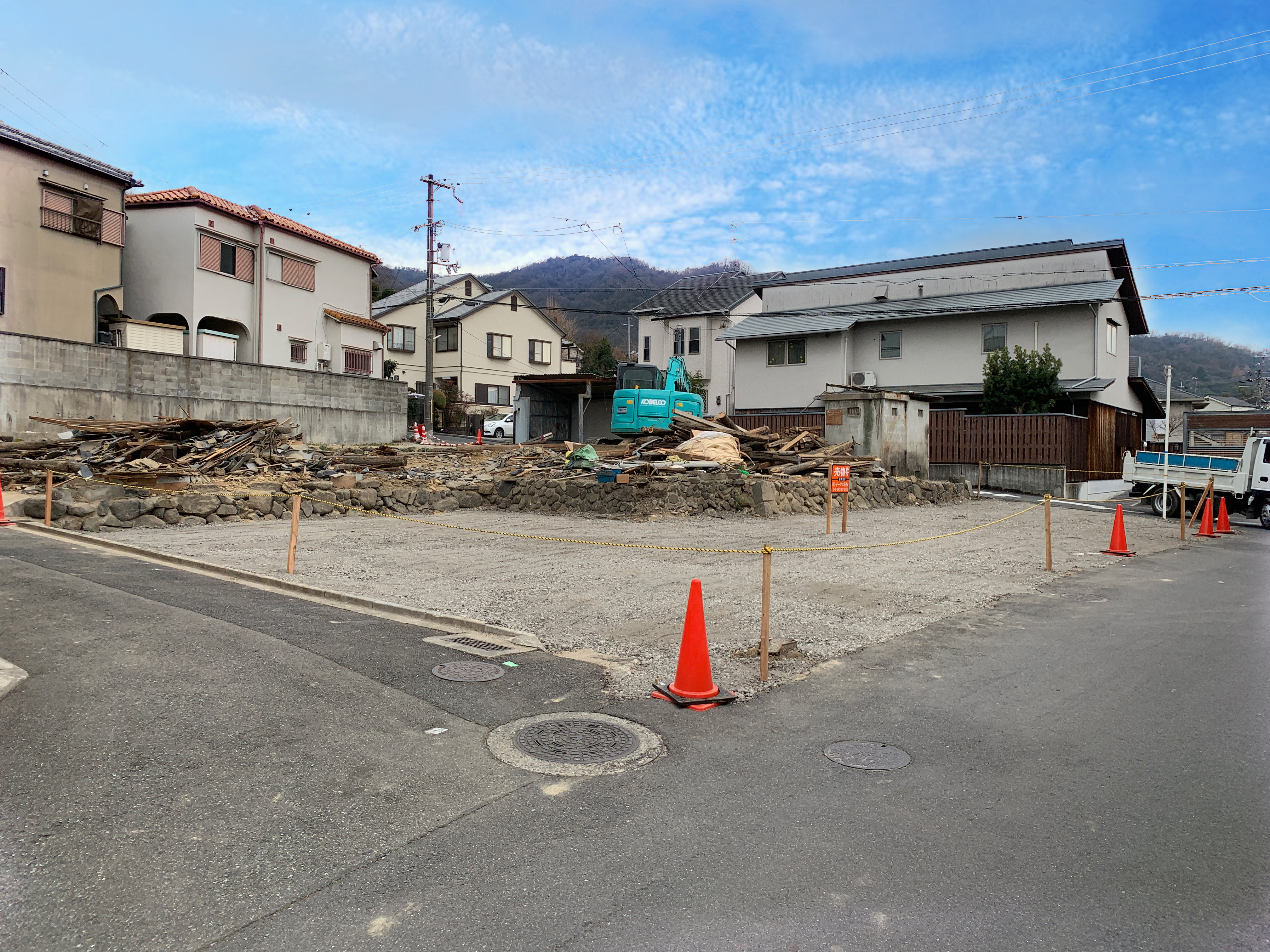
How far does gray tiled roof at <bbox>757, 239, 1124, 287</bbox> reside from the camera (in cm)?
3166

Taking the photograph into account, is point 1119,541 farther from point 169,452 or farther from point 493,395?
point 493,395

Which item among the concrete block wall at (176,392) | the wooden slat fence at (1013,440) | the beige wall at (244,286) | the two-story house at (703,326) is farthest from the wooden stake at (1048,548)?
the two-story house at (703,326)

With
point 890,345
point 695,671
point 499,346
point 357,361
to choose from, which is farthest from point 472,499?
point 499,346

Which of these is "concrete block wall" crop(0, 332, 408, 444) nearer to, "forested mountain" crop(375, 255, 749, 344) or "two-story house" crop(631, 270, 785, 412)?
"two-story house" crop(631, 270, 785, 412)

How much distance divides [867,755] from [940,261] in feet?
112

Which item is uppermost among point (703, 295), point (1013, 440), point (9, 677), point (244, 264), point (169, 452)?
point (703, 295)

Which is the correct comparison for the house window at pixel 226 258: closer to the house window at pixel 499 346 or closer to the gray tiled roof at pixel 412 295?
the gray tiled roof at pixel 412 295

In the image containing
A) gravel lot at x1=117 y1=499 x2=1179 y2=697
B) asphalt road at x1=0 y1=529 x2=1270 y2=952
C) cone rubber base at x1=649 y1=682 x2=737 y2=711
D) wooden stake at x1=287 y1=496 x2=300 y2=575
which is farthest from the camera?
wooden stake at x1=287 y1=496 x2=300 y2=575

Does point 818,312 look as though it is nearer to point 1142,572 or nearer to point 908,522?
point 908,522

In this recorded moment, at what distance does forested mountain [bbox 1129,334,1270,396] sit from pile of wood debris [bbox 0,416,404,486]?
247ft

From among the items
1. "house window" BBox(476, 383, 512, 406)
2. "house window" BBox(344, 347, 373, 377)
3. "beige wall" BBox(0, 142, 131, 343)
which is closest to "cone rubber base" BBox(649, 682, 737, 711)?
"beige wall" BBox(0, 142, 131, 343)

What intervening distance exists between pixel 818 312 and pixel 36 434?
2887 centimetres

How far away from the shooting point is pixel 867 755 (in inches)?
193

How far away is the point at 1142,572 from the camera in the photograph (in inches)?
477
